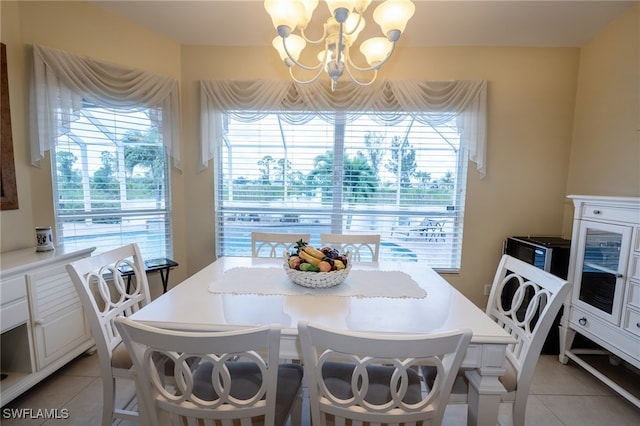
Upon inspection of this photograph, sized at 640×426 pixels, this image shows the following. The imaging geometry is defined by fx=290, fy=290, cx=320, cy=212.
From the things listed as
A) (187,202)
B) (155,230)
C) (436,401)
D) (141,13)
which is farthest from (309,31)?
(436,401)

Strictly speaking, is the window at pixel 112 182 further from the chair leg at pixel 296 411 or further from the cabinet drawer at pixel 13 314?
the chair leg at pixel 296 411

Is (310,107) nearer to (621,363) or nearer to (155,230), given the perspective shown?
(155,230)

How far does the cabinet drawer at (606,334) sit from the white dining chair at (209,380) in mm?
1888

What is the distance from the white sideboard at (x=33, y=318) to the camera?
5.08 ft

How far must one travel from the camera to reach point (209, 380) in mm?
1175

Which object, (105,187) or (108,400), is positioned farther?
(105,187)

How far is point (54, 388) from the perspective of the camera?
5.92ft

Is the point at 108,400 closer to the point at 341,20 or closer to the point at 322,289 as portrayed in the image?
the point at 322,289

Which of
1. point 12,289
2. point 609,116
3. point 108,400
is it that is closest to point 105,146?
point 12,289

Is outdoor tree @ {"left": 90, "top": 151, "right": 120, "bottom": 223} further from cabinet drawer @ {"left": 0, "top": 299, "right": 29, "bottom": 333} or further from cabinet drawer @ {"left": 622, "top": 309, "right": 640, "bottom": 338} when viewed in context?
cabinet drawer @ {"left": 622, "top": 309, "right": 640, "bottom": 338}

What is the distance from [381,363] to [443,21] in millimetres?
2540

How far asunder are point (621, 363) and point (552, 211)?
1.26 meters

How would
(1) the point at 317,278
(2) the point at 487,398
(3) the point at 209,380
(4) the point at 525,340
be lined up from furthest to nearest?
(1) the point at 317,278, (4) the point at 525,340, (3) the point at 209,380, (2) the point at 487,398

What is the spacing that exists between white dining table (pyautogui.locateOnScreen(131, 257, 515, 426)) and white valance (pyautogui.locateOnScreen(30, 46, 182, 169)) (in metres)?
1.60
